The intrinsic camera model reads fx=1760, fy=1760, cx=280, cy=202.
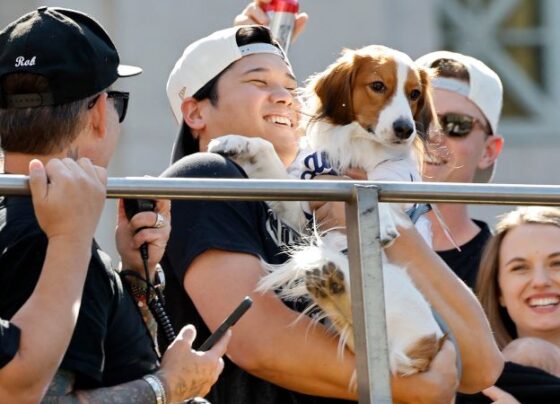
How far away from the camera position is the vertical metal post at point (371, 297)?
414 centimetres

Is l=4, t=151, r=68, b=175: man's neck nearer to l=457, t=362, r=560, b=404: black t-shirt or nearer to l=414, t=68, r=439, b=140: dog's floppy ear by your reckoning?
l=414, t=68, r=439, b=140: dog's floppy ear

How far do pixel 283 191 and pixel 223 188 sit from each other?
0.46ft

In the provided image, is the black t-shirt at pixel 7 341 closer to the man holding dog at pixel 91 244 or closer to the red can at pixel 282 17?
the man holding dog at pixel 91 244

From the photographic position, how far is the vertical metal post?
4.14 m

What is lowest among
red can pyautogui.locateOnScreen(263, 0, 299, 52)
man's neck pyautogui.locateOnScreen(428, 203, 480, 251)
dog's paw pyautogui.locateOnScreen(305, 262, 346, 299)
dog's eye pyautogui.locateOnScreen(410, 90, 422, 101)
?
man's neck pyautogui.locateOnScreen(428, 203, 480, 251)

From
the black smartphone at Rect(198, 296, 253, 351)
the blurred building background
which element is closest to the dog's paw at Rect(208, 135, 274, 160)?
the black smartphone at Rect(198, 296, 253, 351)

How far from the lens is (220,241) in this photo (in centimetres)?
450

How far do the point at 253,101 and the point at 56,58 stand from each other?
1168 mm

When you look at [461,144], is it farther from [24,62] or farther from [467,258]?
[24,62]

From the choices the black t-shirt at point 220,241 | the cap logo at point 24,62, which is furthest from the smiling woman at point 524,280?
the cap logo at point 24,62

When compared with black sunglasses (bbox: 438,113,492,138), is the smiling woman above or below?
below

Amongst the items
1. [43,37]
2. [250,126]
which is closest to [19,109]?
[43,37]

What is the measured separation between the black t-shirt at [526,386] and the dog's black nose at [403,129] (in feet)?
2.58

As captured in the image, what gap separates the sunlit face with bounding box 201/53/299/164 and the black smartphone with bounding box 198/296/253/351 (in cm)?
109
